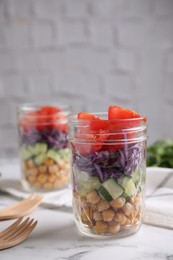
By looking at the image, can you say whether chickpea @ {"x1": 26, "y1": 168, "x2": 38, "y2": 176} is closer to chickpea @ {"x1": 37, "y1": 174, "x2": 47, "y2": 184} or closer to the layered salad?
chickpea @ {"x1": 37, "y1": 174, "x2": 47, "y2": 184}

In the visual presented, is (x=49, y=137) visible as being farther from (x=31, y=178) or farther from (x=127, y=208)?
(x=127, y=208)

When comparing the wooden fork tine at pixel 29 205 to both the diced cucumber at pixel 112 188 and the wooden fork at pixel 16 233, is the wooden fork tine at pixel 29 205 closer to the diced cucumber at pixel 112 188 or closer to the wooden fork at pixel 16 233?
the wooden fork at pixel 16 233

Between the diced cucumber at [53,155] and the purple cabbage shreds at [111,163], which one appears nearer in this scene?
the purple cabbage shreds at [111,163]

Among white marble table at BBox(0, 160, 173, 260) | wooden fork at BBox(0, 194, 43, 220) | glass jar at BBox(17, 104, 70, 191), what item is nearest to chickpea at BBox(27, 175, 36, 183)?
glass jar at BBox(17, 104, 70, 191)

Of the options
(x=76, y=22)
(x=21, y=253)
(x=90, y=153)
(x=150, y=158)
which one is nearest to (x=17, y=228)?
(x=21, y=253)

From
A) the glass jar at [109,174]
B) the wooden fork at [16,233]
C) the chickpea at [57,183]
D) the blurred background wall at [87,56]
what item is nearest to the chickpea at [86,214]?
the glass jar at [109,174]

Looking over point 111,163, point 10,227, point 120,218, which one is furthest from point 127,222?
point 10,227
